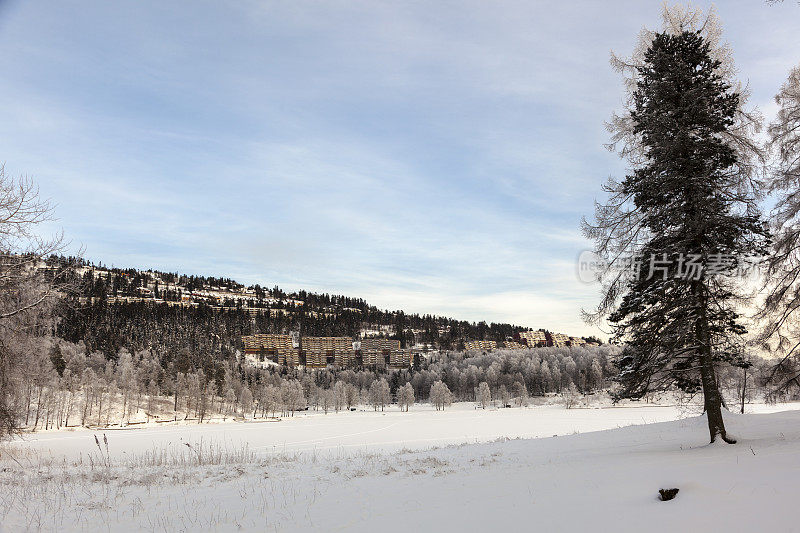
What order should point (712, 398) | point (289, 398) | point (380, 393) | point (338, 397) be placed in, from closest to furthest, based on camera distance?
1. point (712, 398)
2. point (289, 398)
3. point (338, 397)
4. point (380, 393)

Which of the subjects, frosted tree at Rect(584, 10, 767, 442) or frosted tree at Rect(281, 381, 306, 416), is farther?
frosted tree at Rect(281, 381, 306, 416)

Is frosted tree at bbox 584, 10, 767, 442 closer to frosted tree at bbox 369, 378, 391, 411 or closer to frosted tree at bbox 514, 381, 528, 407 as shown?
frosted tree at bbox 514, 381, 528, 407

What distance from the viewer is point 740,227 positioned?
38.7 ft

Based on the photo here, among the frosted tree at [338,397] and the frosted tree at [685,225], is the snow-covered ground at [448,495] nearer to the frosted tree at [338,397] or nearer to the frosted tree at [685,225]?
the frosted tree at [685,225]

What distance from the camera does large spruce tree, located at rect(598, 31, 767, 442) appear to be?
39.6ft

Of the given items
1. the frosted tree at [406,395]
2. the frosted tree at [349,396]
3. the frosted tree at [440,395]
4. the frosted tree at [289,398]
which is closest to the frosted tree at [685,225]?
the frosted tree at [289,398]

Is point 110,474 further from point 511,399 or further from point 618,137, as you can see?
point 511,399

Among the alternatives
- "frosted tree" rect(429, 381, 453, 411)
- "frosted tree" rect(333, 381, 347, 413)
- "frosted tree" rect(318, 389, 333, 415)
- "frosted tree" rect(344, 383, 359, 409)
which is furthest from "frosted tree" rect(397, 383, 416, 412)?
"frosted tree" rect(318, 389, 333, 415)

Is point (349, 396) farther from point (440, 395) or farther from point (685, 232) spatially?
point (685, 232)

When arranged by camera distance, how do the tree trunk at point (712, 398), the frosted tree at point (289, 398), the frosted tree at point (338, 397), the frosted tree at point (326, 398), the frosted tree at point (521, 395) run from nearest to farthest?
the tree trunk at point (712, 398), the frosted tree at point (289, 398), the frosted tree at point (326, 398), the frosted tree at point (338, 397), the frosted tree at point (521, 395)

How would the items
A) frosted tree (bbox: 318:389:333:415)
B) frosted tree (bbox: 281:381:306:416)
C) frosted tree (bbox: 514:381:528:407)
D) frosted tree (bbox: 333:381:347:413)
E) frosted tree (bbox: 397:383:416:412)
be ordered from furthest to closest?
frosted tree (bbox: 397:383:416:412) → frosted tree (bbox: 514:381:528:407) → frosted tree (bbox: 333:381:347:413) → frosted tree (bbox: 318:389:333:415) → frosted tree (bbox: 281:381:306:416)

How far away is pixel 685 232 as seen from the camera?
40.7ft

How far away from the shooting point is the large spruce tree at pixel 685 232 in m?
12.1

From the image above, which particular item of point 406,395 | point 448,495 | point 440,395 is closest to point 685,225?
point 448,495
